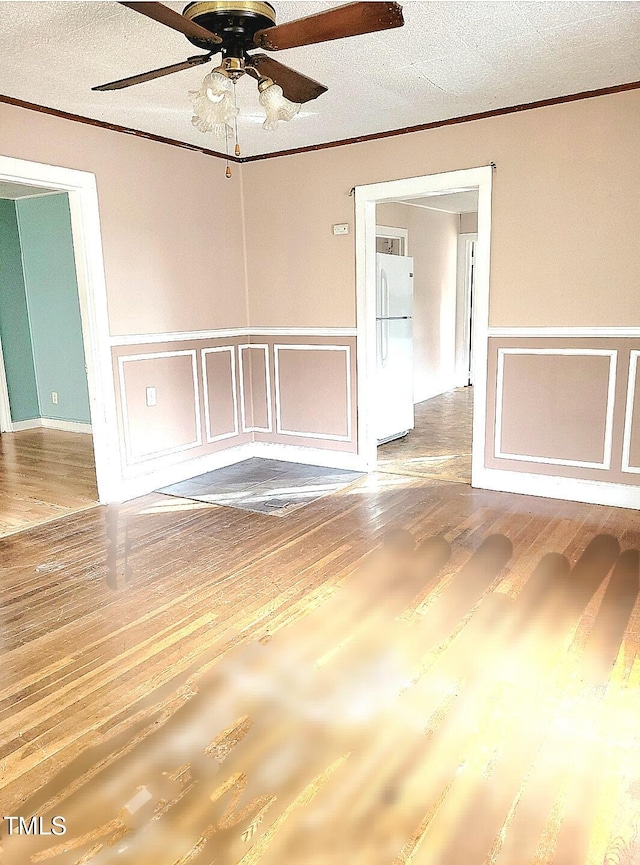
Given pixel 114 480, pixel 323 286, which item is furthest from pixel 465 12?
pixel 114 480

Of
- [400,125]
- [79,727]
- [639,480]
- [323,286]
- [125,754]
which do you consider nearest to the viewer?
[125,754]

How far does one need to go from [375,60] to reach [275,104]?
0.99 meters

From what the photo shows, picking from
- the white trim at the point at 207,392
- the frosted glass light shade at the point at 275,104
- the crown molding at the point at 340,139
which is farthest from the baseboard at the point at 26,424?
the frosted glass light shade at the point at 275,104

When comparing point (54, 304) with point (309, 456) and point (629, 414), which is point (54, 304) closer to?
point (309, 456)

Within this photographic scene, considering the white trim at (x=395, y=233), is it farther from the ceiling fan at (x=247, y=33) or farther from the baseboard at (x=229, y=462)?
the ceiling fan at (x=247, y=33)

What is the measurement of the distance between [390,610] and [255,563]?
→ 827 mm

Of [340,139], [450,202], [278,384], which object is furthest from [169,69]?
[450,202]

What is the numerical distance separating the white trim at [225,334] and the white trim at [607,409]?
46.4 inches

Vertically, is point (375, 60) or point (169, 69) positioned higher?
point (375, 60)

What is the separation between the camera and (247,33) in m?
2.12

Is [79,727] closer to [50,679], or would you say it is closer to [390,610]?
[50,679]

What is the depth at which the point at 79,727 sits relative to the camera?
200 cm

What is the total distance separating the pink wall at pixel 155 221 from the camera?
3.73 meters

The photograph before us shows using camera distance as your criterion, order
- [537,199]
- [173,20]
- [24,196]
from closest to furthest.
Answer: [173,20]
[537,199]
[24,196]
